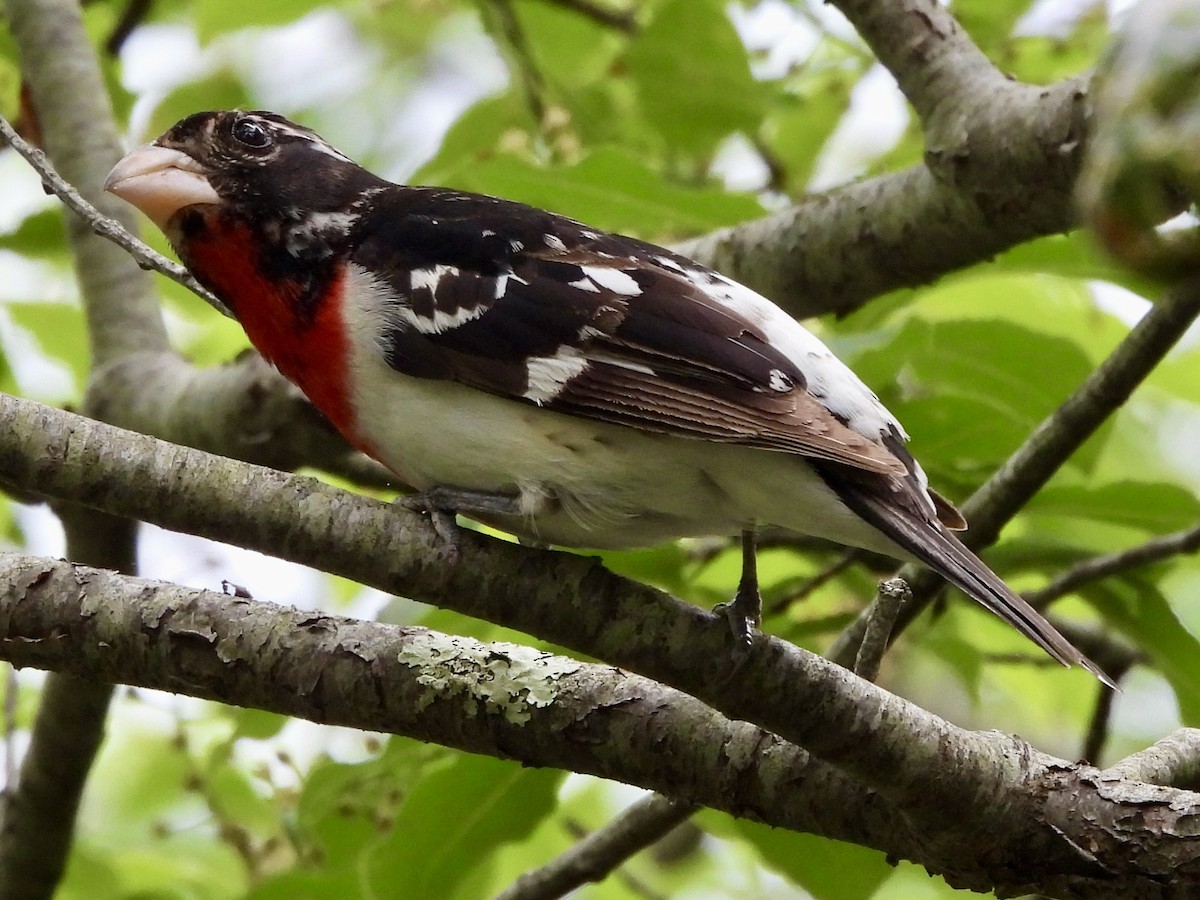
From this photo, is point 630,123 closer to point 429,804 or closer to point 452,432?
point 452,432

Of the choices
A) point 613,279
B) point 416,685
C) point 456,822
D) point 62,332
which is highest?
point 613,279

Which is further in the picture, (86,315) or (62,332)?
(62,332)

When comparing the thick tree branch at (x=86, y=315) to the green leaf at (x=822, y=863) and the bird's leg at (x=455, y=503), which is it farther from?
the green leaf at (x=822, y=863)

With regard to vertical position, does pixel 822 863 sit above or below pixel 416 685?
below

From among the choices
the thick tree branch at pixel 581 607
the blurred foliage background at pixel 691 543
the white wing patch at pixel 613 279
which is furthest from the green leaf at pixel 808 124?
the thick tree branch at pixel 581 607

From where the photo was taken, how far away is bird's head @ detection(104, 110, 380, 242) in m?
3.19

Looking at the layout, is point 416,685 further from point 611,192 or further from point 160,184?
point 611,192

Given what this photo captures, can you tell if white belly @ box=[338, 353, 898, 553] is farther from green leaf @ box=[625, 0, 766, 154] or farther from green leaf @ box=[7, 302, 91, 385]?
green leaf @ box=[7, 302, 91, 385]

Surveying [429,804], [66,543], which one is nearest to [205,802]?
[66,543]

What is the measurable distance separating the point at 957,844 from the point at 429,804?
1.16m

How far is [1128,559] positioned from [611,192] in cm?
152

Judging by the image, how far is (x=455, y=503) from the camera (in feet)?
8.61

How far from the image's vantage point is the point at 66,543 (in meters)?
3.98

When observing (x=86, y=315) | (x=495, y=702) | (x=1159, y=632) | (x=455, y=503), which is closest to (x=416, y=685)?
(x=495, y=702)
